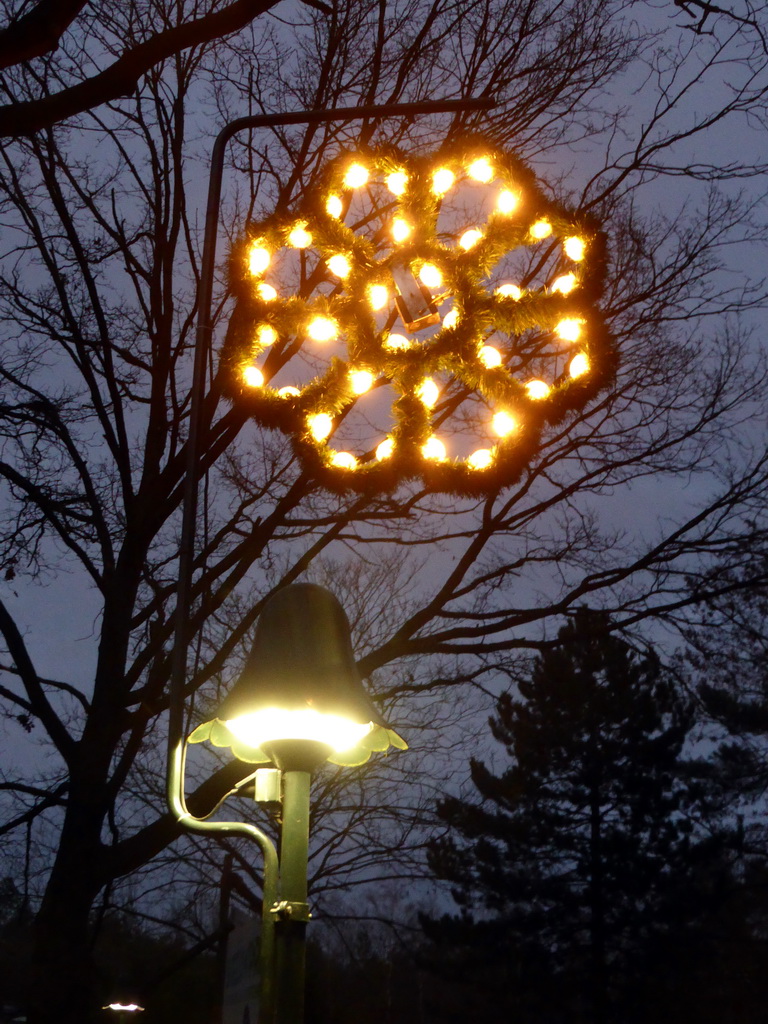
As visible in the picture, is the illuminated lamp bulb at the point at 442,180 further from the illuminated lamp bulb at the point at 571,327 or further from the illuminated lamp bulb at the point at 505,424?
the illuminated lamp bulb at the point at 505,424

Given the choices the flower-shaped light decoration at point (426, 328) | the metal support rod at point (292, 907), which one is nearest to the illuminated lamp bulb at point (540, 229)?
the flower-shaped light decoration at point (426, 328)

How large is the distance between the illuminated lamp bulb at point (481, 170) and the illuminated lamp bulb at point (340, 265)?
0.59 meters

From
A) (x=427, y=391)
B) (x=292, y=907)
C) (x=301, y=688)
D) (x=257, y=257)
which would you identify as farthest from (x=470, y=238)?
(x=292, y=907)

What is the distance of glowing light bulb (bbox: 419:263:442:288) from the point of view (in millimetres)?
3842

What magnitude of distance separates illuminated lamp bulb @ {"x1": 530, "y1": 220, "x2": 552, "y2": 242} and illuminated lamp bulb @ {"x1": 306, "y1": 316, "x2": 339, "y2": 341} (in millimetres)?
830

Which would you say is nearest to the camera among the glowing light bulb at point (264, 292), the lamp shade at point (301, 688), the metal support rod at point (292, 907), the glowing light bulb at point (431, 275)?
the metal support rod at point (292, 907)

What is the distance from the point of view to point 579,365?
3918mm

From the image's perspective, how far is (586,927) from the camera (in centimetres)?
2770

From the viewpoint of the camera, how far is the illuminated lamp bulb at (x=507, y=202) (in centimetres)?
398

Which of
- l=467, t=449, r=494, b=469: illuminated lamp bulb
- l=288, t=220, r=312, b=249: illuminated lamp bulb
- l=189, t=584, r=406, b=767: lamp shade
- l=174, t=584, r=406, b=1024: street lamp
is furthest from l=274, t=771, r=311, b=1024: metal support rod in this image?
l=288, t=220, r=312, b=249: illuminated lamp bulb

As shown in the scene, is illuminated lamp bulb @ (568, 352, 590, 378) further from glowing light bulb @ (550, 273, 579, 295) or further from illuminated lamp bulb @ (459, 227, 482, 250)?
illuminated lamp bulb @ (459, 227, 482, 250)

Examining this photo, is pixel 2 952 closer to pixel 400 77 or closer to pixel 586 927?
pixel 400 77

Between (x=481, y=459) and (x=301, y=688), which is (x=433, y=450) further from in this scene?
(x=301, y=688)

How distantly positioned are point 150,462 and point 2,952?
9267 mm
